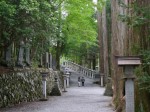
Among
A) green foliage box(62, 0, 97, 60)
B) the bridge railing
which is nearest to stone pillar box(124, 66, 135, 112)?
green foliage box(62, 0, 97, 60)

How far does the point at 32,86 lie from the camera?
705 inches

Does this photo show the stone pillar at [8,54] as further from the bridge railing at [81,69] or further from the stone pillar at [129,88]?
the bridge railing at [81,69]

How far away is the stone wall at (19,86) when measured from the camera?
1389 cm

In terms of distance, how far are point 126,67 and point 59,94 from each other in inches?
572

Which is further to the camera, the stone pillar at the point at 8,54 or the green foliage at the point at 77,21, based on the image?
the green foliage at the point at 77,21

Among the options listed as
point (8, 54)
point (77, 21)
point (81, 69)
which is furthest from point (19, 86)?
point (81, 69)

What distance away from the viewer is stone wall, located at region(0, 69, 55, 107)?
1389 cm

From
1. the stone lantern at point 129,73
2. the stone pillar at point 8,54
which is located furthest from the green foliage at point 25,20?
the stone lantern at point 129,73

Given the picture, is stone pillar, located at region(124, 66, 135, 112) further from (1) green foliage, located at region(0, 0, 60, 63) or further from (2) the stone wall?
(2) the stone wall

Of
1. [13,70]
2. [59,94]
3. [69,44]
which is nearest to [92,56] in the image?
[69,44]

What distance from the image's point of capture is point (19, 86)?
1580 centimetres

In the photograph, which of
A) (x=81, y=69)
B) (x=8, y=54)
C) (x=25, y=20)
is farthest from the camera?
(x=81, y=69)

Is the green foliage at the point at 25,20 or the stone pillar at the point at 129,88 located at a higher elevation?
the green foliage at the point at 25,20

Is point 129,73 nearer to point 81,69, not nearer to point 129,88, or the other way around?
point 129,88
